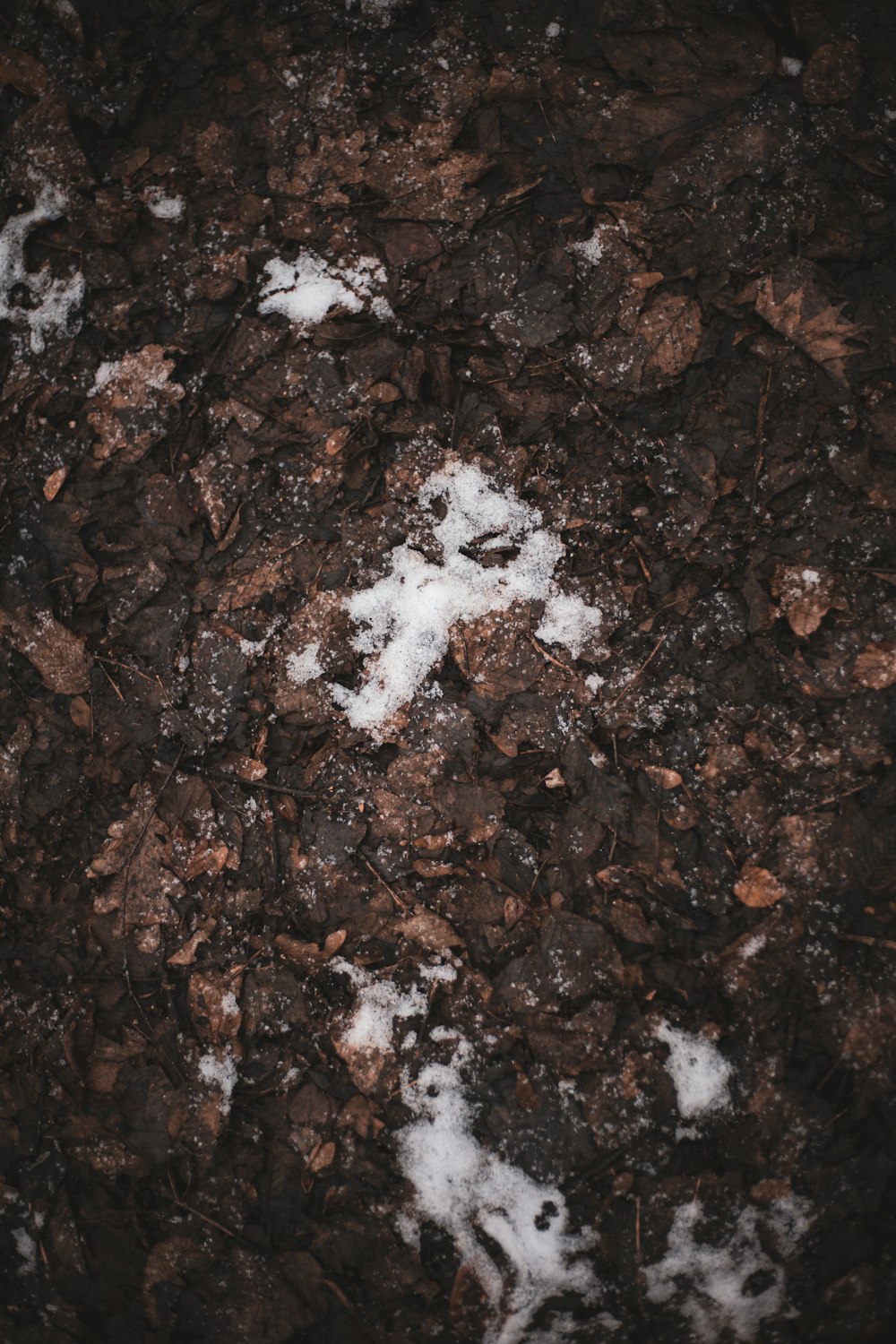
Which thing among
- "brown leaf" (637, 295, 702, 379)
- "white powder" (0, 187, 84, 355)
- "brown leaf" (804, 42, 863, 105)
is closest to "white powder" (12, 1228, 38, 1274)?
"white powder" (0, 187, 84, 355)

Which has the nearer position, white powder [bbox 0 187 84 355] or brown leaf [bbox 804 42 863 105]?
brown leaf [bbox 804 42 863 105]

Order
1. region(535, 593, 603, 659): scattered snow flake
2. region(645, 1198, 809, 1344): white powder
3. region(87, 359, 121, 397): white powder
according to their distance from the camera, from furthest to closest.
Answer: region(87, 359, 121, 397): white powder < region(535, 593, 603, 659): scattered snow flake < region(645, 1198, 809, 1344): white powder

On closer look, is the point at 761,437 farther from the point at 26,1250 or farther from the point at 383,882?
the point at 26,1250

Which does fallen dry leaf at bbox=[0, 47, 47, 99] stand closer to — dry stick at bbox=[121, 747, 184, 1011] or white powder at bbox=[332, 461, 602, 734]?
white powder at bbox=[332, 461, 602, 734]

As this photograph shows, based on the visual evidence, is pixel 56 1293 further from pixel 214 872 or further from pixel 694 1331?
pixel 694 1331

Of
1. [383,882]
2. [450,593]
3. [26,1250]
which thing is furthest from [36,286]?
[26,1250]

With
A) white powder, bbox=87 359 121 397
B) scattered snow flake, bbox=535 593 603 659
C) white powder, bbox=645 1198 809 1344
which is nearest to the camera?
white powder, bbox=645 1198 809 1344
